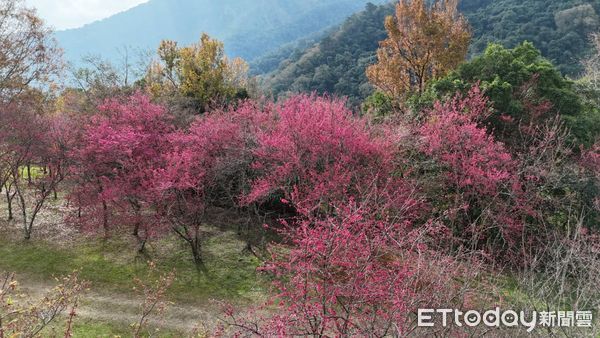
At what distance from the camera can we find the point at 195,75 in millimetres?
25172

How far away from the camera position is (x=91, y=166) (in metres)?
13.9

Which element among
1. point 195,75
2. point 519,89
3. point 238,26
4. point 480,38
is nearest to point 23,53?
point 195,75

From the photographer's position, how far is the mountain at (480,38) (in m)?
40.5

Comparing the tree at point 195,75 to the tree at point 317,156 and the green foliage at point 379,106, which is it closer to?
the green foliage at point 379,106

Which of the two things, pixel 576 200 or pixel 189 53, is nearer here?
pixel 576 200

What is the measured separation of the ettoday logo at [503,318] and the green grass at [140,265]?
6.87m

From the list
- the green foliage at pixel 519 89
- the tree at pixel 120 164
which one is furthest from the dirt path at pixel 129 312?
the green foliage at pixel 519 89

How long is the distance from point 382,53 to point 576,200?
13.3m

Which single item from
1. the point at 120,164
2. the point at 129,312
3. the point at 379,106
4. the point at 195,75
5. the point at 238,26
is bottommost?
the point at 129,312

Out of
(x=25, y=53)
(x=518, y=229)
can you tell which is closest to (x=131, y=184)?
(x=518, y=229)

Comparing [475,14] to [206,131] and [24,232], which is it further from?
[24,232]

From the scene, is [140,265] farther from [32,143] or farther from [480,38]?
[480,38]

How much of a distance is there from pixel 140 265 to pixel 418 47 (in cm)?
1776

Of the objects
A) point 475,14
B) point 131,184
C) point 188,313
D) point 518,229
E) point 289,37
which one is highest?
point 289,37
